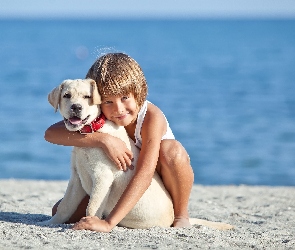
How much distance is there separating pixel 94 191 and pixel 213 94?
82.3 ft

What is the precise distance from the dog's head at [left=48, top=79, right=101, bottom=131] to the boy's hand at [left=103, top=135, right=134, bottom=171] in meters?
0.24

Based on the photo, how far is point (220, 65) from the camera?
47.6 meters

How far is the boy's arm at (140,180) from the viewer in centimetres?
493

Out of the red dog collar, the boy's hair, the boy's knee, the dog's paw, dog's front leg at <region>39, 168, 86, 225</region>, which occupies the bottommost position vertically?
the dog's paw

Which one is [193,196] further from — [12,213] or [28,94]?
[28,94]

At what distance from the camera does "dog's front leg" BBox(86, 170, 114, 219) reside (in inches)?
194

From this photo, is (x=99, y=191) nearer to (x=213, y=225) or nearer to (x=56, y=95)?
(x=56, y=95)

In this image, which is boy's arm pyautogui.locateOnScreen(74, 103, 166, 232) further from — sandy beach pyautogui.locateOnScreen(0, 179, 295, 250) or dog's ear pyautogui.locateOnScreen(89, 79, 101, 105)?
dog's ear pyautogui.locateOnScreen(89, 79, 101, 105)

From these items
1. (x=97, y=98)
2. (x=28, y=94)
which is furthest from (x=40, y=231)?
(x=28, y=94)

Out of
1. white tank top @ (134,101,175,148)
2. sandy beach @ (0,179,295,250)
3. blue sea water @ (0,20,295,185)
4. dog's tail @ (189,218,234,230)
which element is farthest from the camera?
blue sea water @ (0,20,295,185)

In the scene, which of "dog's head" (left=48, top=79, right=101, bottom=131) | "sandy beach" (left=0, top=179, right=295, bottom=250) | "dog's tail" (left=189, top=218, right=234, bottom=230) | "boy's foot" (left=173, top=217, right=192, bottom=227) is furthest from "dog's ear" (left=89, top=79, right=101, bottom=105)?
"dog's tail" (left=189, top=218, right=234, bottom=230)

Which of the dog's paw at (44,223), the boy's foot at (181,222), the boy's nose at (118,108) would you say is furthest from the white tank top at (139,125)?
the dog's paw at (44,223)

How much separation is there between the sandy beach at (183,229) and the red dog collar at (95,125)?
75 cm

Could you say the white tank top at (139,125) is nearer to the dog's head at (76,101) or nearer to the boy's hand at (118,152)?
the boy's hand at (118,152)
